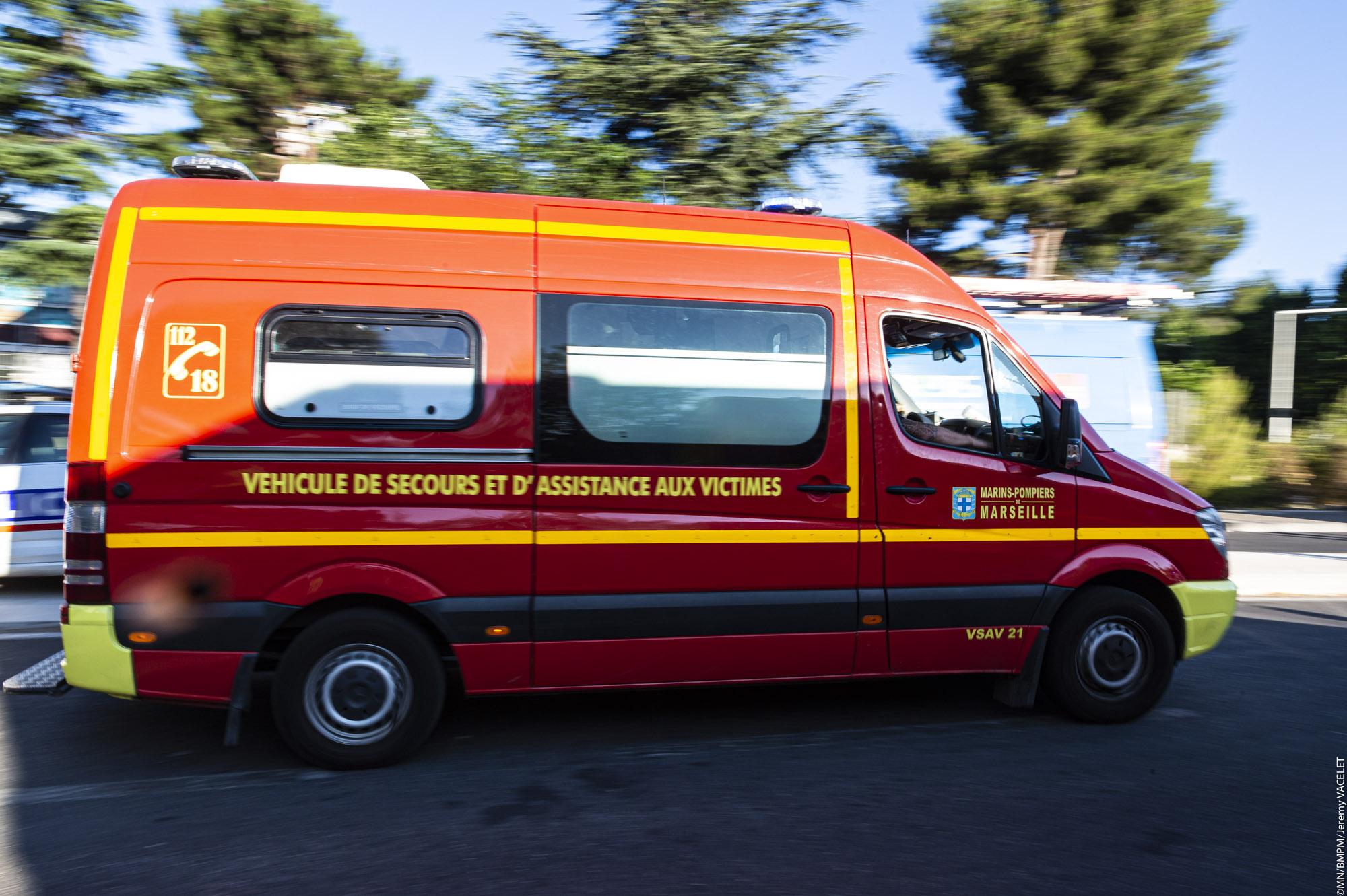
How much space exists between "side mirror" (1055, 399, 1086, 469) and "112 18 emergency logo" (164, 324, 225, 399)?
385 cm

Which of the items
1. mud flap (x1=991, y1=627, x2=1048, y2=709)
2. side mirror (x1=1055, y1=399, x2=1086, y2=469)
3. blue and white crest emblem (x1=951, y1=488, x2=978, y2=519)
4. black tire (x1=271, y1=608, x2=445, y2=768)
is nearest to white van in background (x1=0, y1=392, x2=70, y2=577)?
black tire (x1=271, y1=608, x2=445, y2=768)

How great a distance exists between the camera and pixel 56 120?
11070 millimetres

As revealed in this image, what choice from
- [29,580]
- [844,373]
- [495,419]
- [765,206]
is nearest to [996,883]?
[844,373]

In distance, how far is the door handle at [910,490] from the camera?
16.2 ft

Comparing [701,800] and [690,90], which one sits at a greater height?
[690,90]

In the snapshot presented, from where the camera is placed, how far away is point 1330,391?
22281 millimetres

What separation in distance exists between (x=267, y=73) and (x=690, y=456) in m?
13.3

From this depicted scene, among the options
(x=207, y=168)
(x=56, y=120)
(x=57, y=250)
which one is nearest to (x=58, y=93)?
(x=56, y=120)

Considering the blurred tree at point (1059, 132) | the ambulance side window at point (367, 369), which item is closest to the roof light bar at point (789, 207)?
the ambulance side window at point (367, 369)

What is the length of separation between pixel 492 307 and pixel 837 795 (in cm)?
251

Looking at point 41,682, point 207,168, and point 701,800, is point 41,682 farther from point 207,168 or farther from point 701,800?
point 701,800

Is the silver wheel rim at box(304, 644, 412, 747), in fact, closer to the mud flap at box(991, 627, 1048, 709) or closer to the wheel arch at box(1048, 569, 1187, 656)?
the mud flap at box(991, 627, 1048, 709)

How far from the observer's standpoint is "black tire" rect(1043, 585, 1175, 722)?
5.22 metres

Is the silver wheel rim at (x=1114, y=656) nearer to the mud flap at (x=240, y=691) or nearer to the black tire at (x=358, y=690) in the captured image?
the black tire at (x=358, y=690)
